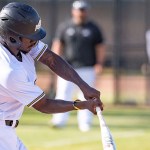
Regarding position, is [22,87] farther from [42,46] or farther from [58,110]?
[42,46]

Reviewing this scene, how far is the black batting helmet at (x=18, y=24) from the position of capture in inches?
216

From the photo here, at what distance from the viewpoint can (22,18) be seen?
550cm

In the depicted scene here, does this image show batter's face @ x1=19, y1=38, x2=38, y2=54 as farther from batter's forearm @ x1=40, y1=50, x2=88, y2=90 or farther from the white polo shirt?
batter's forearm @ x1=40, y1=50, x2=88, y2=90

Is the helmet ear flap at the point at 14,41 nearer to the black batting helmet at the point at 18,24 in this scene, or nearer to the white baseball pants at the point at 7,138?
the black batting helmet at the point at 18,24

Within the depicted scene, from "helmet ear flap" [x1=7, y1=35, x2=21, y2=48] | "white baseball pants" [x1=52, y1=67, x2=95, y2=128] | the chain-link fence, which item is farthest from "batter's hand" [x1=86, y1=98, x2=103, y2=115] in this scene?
the chain-link fence

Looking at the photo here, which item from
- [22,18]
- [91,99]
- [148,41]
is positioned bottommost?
[148,41]

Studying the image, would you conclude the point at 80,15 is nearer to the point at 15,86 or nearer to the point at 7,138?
the point at 7,138

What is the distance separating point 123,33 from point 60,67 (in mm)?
11010

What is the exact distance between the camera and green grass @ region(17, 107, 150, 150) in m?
9.93

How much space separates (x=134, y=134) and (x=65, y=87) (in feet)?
4.65

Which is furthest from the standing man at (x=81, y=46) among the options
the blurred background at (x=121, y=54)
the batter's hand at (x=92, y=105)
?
the batter's hand at (x=92, y=105)

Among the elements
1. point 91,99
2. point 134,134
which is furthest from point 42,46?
point 134,134

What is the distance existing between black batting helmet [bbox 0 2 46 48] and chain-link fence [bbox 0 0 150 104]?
438 inches

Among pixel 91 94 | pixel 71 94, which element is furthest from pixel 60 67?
pixel 71 94
